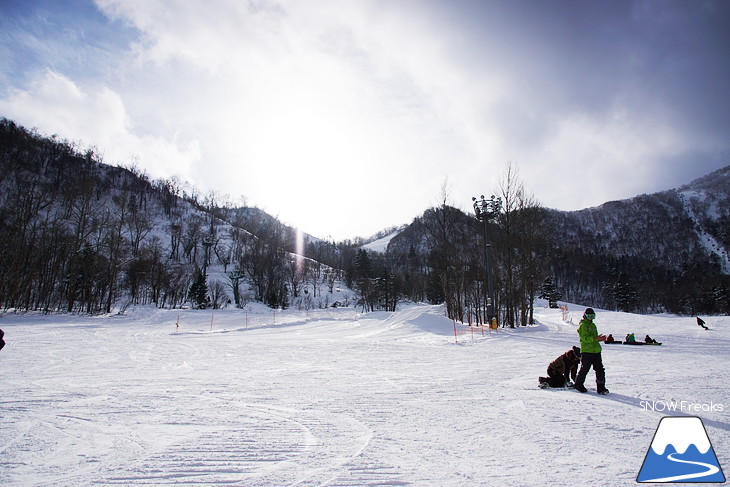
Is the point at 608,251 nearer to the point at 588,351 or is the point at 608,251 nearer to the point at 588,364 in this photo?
the point at 588,351

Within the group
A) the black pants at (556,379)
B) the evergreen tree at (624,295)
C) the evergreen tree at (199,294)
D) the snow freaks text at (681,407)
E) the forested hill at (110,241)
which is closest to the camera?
the snow freaks text at (681,407)

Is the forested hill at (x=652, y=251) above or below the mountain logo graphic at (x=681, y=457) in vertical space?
above

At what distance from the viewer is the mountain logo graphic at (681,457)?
3252 mm

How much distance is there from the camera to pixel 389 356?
38.8 ft

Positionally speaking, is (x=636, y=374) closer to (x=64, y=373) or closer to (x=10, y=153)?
(x=64, y=373)

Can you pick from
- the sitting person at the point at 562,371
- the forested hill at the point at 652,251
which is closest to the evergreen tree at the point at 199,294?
the sitting person at the point at 562,371

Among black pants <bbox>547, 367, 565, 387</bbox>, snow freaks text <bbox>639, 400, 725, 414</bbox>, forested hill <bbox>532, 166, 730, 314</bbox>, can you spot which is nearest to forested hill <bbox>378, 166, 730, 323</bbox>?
forested hill <bbox>532, 166, 730, 314</bbox>

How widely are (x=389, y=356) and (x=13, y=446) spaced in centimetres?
937

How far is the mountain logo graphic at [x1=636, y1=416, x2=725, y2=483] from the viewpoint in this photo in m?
3.25

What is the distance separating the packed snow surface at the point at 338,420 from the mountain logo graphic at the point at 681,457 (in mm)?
122

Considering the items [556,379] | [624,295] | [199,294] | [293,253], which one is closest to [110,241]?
[199,294]

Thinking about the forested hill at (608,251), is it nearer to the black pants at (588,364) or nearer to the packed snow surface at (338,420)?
the packed snow surface at (338,420)

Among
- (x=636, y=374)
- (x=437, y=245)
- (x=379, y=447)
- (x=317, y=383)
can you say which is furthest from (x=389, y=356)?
(x=437, y=245)

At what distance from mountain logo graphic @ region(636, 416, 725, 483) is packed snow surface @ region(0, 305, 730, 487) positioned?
12cm
